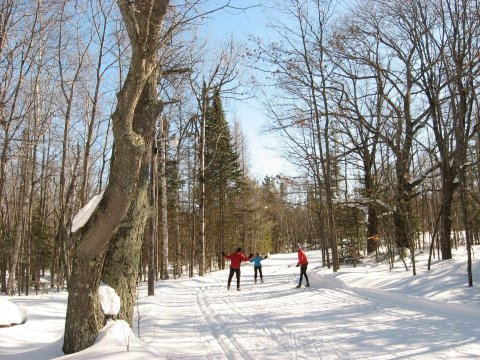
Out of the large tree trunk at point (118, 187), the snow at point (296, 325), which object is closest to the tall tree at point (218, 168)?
the snow at point (296, 325)

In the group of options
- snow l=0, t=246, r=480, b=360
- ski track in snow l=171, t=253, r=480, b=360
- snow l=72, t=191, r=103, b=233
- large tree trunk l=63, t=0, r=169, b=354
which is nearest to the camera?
large tree trunk l=63, t=0, r=169, b=354

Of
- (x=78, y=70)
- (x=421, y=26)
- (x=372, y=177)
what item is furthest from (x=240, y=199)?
(x=421, y=26)

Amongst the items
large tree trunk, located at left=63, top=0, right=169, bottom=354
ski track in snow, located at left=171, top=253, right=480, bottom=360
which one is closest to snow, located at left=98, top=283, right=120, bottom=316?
large tree trunk, located at left=63, top=0, right=169, bottom=354

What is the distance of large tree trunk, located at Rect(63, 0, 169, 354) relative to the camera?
5062 millimetres

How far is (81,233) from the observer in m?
5.33

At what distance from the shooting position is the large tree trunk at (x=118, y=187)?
16.6ft

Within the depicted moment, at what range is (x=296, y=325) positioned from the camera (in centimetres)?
766

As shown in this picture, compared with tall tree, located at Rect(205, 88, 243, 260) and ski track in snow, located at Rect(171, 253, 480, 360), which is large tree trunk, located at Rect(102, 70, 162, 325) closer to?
ski track in snow, located at Rect(171, 253, 480, 360)

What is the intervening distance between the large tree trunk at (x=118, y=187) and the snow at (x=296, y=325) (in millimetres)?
344

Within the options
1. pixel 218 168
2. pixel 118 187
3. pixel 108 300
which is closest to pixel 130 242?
pixel 108 300

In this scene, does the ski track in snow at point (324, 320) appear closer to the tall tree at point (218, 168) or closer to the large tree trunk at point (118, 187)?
the large tree trunk at point (118, 187)

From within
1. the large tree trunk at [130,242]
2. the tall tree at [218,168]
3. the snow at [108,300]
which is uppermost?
the tall tree at [218,168]

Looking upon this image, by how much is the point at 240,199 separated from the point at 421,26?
79.9ft

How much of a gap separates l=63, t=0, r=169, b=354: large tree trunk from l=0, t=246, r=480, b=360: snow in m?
0.34
